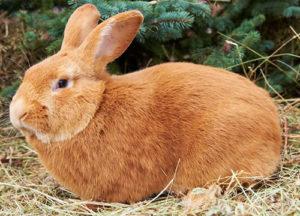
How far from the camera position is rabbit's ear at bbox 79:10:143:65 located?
316cm

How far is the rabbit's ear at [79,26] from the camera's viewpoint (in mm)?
3395

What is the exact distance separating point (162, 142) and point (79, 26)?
0.78 m

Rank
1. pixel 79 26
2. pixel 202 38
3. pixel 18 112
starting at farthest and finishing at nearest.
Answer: pixel 202 38 → pixel 79 26 → pixel 18 112

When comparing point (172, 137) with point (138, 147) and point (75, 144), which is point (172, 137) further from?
point (75, 144)

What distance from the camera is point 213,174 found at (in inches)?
127

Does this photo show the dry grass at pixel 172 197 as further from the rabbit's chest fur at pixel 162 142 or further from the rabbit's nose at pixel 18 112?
the rabbit's nose at pixel 18 112

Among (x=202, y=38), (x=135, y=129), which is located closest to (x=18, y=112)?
(x=135, y=129)

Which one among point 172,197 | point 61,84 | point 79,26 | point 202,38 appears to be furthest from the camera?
point 202,38

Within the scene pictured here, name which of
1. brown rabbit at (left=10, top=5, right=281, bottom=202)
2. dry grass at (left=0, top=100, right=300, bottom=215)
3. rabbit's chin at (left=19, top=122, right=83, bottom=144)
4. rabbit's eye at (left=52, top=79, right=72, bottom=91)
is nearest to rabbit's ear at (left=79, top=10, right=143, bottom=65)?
brown rabbit at (left=10, top=5, right=281, bottom=202)

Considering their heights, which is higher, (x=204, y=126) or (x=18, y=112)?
(x=18, y=112)

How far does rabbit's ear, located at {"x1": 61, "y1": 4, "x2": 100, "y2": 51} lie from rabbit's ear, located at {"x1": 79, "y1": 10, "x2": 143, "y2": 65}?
186 mm

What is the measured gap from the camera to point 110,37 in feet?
10.5

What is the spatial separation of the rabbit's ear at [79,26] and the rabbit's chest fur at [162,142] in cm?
33

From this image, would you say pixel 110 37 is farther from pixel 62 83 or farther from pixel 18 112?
pixel 18 112
